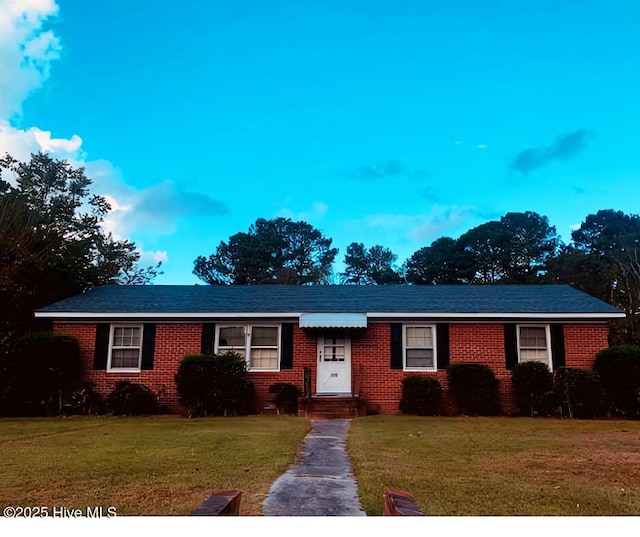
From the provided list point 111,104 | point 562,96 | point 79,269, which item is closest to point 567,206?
point 562,96

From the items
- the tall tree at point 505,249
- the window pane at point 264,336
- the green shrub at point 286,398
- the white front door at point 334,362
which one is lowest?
the green shrub at point 286,398

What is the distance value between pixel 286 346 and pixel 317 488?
1070 centimetres

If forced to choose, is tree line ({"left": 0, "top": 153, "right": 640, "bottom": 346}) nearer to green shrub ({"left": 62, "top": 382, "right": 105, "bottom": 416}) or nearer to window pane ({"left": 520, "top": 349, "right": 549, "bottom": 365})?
green shrub ({"left": 62, "top": 382, "right": 105, "bottom": 416})

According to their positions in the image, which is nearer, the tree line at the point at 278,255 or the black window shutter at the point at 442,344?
the black window shutter at the point at 442,344

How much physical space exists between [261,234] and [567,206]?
3604 centimetres

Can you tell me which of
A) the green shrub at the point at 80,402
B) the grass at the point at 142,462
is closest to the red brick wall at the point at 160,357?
the green shrub at the point at 80,402

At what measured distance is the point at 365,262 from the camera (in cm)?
5697

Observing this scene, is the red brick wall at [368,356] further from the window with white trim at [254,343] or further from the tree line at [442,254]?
the tree line at [442,254]

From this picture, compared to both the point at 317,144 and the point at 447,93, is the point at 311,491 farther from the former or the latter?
the point at 317,144

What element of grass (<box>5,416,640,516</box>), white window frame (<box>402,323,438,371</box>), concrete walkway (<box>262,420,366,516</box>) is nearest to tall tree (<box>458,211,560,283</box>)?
white window frame (<box>402,323,438,371</box>)

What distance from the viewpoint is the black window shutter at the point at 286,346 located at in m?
16.3

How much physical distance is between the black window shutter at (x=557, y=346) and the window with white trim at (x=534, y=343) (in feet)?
0.37

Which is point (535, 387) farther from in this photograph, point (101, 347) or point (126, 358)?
point (101, 347)

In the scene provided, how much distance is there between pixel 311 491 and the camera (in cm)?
563
